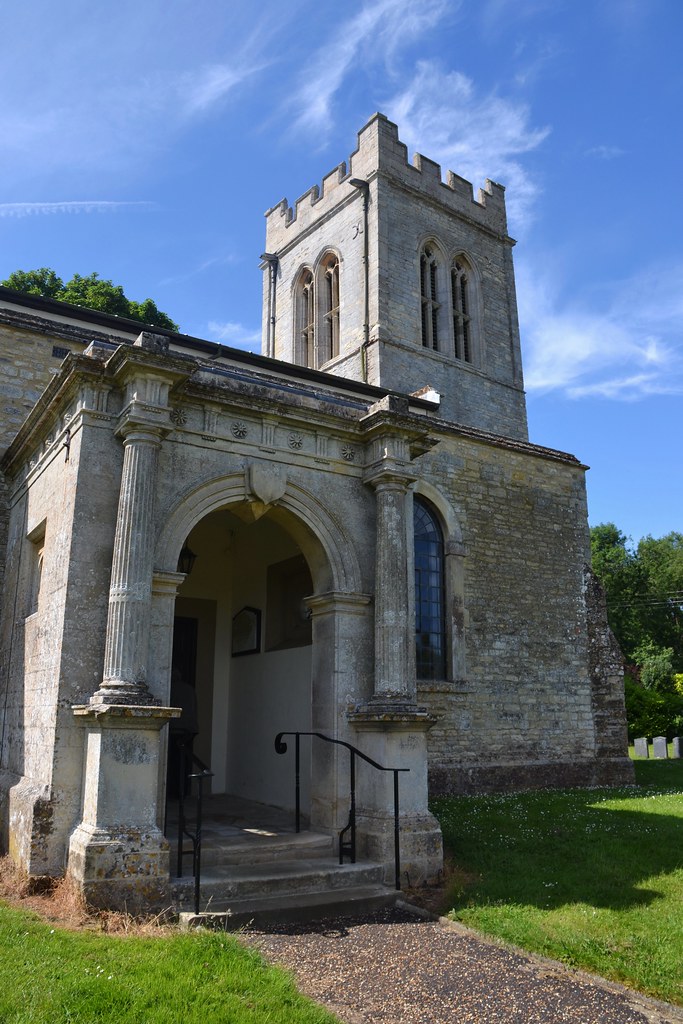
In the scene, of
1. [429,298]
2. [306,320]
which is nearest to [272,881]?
[429,298]

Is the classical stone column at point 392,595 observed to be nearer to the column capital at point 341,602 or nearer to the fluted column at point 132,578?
the column capital at point 341,602

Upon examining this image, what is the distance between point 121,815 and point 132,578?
6.00 feet

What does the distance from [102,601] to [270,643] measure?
3513mm

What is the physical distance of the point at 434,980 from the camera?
487cm

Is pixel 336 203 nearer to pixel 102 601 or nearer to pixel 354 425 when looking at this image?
pixel 354 425

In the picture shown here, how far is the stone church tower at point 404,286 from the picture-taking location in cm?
2270

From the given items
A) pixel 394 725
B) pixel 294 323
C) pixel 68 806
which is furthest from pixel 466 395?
pixel 68 806

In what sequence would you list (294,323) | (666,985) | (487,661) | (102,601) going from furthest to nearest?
(294,323)
(487,661)
(102,601)
(666,985)

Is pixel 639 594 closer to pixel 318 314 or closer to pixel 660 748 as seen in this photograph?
pixel 660 748

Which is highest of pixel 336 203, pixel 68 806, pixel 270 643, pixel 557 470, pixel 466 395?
pixel 336 203

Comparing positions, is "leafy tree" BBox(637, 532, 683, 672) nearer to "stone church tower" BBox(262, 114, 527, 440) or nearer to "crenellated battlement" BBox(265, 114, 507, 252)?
"stone church tower" BBox(262, 114, 527, 440)

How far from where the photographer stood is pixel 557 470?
1688cm

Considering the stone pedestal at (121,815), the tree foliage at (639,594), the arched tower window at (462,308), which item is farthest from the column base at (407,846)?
the tree foliage at (639,594)

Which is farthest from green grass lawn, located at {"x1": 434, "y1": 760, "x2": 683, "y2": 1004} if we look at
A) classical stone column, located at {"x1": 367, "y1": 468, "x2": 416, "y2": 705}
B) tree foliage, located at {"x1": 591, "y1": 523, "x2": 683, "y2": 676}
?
tree foliage, located at {"x1": 591, "y1": 523, "x2": 683, "y2": 676}
